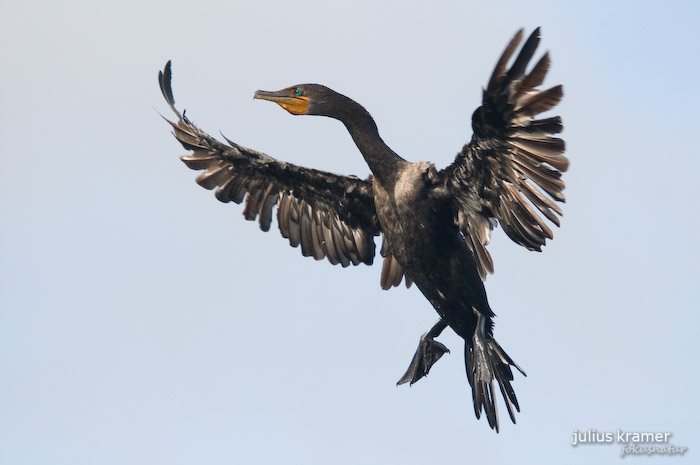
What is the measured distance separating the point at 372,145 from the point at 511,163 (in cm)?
169

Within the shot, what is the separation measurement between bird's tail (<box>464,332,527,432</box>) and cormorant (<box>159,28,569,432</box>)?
0.01m

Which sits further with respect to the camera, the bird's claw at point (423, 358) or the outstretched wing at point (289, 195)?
the outstretched wing at point (289, 195)

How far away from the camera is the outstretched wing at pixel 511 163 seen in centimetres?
895

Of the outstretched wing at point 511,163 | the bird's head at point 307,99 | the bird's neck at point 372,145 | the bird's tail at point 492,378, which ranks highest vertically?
the bird's head at point 307,99

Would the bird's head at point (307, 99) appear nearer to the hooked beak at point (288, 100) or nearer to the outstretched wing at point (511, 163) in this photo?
the hooked beak at point (288, 100)

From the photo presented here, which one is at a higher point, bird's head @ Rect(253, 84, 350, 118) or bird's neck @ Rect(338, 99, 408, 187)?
bird's head @ Rect(253, 84, 350, 118)

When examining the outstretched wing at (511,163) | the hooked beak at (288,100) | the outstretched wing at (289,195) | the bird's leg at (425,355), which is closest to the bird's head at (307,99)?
the hooked beak at (288,100)

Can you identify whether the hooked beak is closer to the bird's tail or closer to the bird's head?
the bird's head

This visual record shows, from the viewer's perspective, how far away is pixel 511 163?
955 centimetres

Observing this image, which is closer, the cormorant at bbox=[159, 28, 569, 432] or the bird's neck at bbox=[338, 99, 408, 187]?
the cormorant at bbox=[159, 28, 569, 432]

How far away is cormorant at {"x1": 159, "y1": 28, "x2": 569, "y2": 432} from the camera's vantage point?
30.3 ft

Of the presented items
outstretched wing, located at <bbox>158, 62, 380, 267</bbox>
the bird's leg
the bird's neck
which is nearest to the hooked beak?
the bird's neck

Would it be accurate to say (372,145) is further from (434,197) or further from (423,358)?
(423,358)

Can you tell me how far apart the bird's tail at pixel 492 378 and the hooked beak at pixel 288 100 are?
2702 mm
